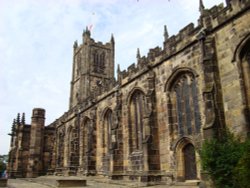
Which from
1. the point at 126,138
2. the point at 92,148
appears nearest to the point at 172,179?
the point at 126,138

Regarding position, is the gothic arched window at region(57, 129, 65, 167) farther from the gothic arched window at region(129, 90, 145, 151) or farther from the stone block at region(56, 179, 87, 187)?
the stone block at region(56, 179, 87, 187)

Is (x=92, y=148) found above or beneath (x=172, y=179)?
above

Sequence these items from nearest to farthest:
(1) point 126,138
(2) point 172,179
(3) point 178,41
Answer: (2) point 172,179 → (3) point 178,41 → (1) point 126,138

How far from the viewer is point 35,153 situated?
3494 centimetres

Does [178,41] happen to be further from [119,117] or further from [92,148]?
[92,148]

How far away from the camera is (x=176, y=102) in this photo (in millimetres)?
16438

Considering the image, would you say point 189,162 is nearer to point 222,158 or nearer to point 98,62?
point 222,158

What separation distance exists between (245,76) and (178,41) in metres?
5.09

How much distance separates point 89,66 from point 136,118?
32629 millimetres

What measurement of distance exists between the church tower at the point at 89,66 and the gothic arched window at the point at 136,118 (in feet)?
93.4

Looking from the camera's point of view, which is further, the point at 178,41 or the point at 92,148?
the point at 92,148

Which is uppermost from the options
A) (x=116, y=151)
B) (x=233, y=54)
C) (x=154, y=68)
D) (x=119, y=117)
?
(x=154, y=68)

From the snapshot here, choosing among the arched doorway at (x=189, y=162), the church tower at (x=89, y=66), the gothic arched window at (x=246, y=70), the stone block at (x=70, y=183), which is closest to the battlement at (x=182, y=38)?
the gothic arched window at (x=246, y=70)

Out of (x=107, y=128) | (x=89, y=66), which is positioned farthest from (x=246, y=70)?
(x=89, y=66)
